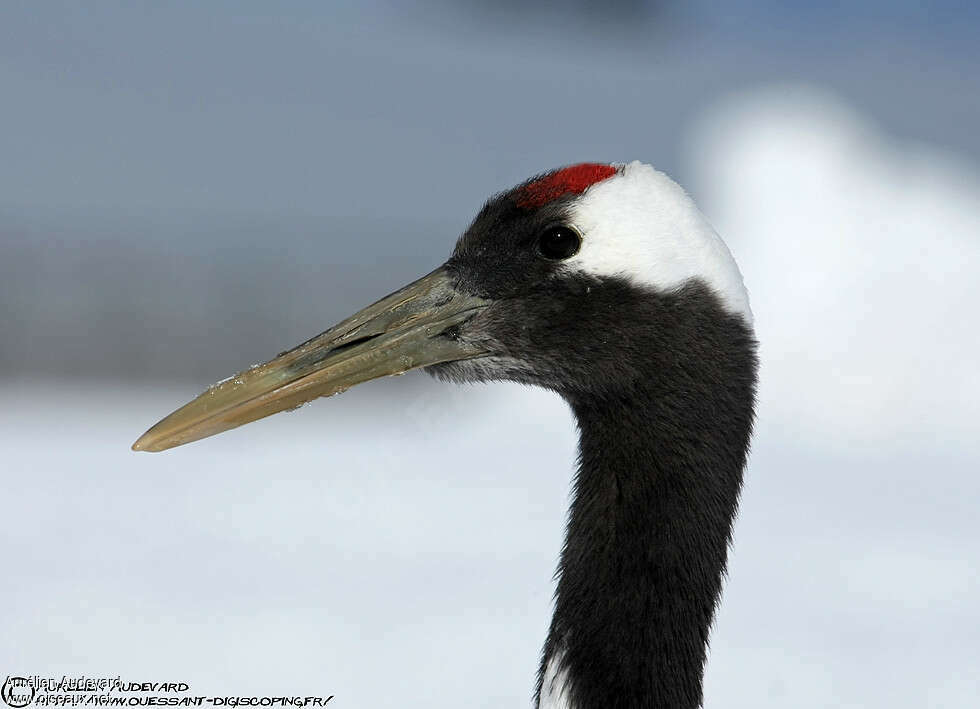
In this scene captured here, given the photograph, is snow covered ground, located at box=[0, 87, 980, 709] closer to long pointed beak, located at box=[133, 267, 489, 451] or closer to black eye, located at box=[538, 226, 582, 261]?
long pointed beak, located at box=[133, 267, 489, 451]

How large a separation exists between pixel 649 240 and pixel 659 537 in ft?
1.78

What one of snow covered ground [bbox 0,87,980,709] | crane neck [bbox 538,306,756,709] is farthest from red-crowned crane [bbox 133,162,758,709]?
snow covered ground [bbox 0,87,980,709]

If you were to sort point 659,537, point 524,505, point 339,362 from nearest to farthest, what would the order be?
point 659,537 → point 339,362 → point 524,505

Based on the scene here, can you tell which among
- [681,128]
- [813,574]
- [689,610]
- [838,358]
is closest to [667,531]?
[689,610]

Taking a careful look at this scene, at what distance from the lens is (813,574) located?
5387 mm

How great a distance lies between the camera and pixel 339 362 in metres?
2.31

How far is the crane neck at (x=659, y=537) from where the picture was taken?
2.13m

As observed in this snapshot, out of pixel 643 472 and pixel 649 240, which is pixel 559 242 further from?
pixel 643 472

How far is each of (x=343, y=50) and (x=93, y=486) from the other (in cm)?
832

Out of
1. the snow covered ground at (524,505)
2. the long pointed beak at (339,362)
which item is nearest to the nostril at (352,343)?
the long pointed beak at (339,362)

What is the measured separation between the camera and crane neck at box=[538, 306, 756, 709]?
2129mm

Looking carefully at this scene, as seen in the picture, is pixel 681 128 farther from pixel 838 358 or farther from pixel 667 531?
pixel 667 531

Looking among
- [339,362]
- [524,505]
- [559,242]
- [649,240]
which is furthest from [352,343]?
[524,505]

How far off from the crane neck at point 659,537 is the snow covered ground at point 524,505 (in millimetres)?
2004
